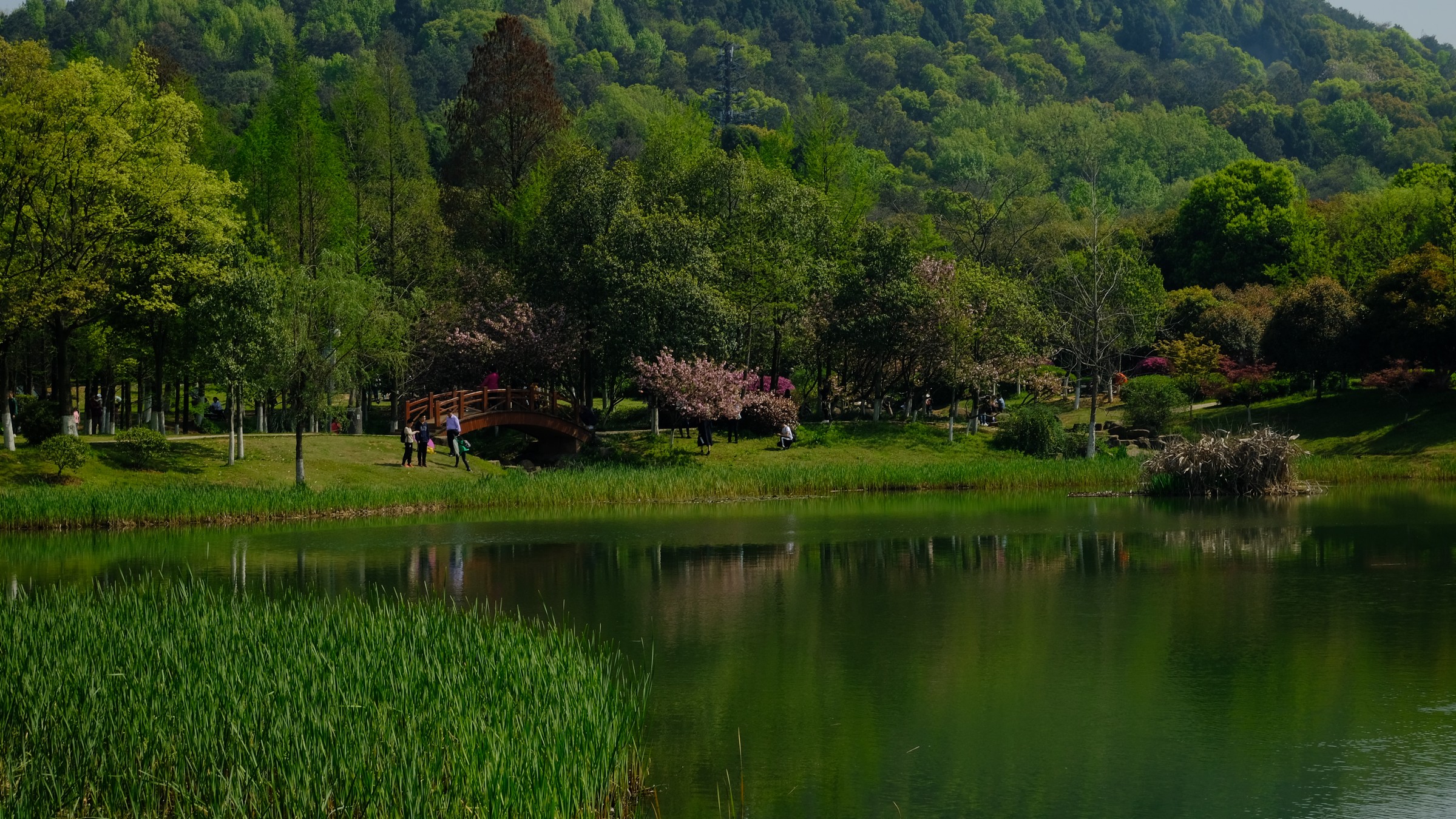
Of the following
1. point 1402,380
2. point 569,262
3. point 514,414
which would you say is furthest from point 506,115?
point 1402,380

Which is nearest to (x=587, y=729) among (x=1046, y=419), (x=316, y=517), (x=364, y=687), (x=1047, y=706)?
(x=364, y=687)

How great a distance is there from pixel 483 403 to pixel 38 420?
1369 centimetres

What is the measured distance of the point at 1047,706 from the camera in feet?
48.0

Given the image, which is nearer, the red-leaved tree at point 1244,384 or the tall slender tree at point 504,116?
the red-leaved tree at point 1244,384

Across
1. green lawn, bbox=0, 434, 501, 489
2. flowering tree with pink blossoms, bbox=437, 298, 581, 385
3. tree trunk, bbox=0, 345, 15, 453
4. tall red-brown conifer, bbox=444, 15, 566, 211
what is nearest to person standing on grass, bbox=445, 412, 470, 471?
green lawn, bbox=0, 434, 501, 489

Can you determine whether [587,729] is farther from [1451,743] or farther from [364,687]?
[1451,743]

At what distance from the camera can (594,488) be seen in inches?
1522

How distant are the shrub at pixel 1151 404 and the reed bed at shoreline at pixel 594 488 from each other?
24.3ft

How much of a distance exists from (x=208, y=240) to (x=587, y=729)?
35180 millimetres

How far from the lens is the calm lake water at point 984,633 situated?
12.1m

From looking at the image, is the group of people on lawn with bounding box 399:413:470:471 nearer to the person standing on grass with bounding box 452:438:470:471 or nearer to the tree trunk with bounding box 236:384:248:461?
the person standing on grass with bounding box 452:438:470:471

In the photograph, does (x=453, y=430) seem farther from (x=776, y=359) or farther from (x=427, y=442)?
(x=776, y=359)

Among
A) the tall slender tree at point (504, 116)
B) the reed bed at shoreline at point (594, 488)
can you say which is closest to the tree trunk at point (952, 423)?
the reed bed at shoreline at point (594, 488)

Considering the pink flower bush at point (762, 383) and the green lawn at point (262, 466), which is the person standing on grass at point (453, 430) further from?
the pink flower bush at point (762, 383)
